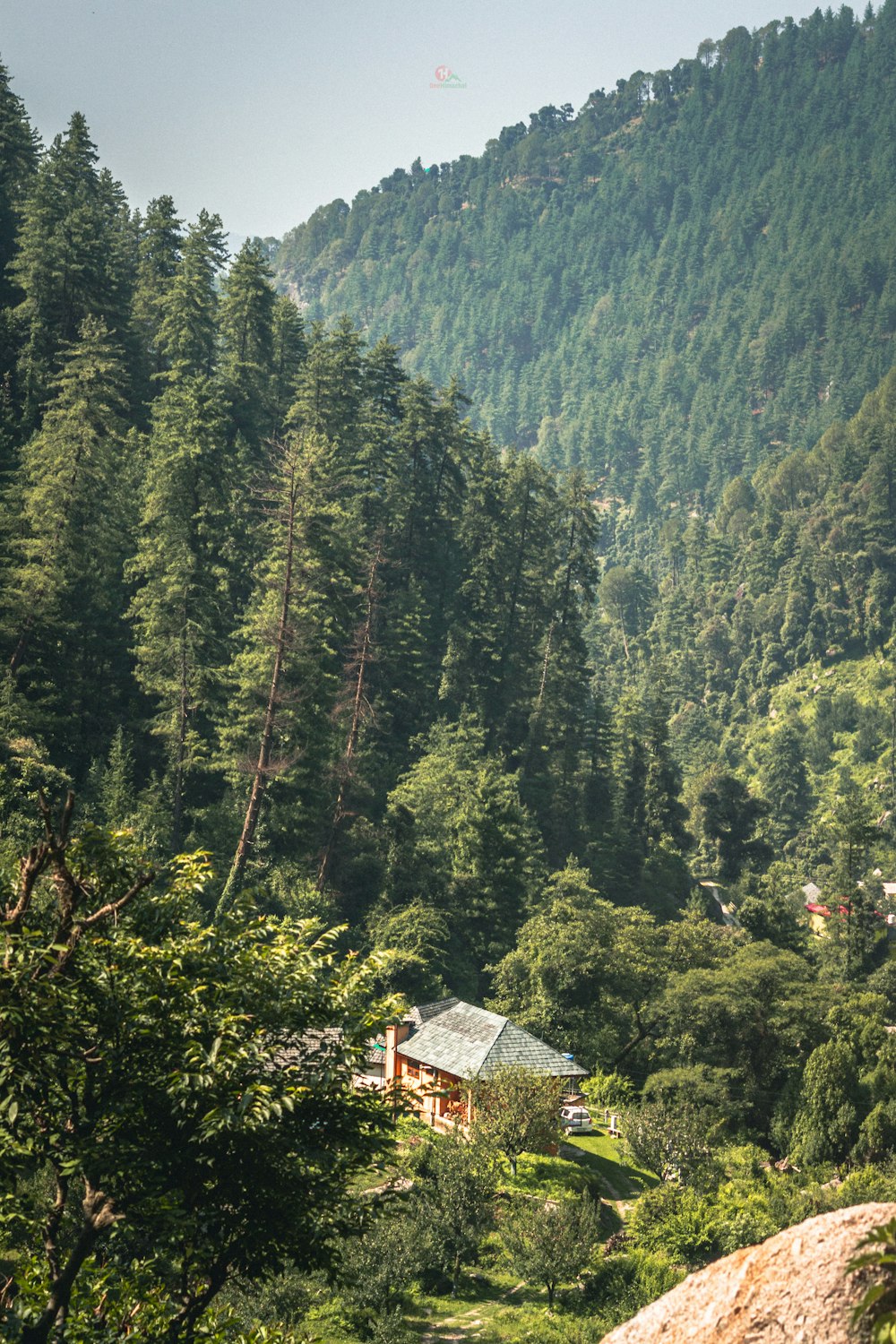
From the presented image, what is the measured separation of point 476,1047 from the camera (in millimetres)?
43719

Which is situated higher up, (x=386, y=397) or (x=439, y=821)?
(x=386, y=397)

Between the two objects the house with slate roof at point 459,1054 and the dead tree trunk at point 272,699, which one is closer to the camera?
the house with slate roof at point 459,1054

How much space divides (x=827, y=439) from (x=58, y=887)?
15618 cm

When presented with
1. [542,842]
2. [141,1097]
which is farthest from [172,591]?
[141,1097]

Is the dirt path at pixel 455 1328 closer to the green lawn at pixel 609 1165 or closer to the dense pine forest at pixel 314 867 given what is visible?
the dense pine forest at pixel 314 867

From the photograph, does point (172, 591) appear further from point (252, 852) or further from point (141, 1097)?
point (141, 1097)

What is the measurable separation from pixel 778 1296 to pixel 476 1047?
115ft

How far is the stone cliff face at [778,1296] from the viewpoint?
941cm

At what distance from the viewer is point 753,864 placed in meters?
85.9

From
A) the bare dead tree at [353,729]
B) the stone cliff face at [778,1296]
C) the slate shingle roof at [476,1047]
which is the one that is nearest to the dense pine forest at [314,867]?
the bare dead tree at [353,729]

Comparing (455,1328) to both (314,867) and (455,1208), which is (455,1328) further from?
(314,867)

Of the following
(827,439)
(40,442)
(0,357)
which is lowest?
(40,442)

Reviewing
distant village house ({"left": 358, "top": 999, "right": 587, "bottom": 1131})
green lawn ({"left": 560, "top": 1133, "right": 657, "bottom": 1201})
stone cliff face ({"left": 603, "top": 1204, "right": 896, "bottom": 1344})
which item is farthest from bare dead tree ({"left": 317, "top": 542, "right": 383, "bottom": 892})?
stone cliff face ({"left": 603, "top": 1204, "right": 896, "bottom": 1344})

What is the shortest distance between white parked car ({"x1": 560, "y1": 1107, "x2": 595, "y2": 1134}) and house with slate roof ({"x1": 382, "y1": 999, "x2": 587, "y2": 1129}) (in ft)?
4.58
